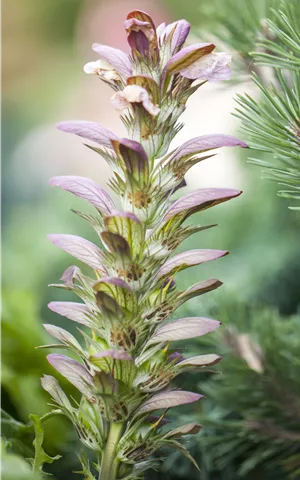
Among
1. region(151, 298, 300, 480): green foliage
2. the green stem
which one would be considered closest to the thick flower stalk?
the green stem

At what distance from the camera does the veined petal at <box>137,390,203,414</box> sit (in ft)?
0.67

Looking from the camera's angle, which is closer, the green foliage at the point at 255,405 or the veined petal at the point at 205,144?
the veined petal at the point at 205,144

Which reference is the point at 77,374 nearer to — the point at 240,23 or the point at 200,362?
the point at 200,362

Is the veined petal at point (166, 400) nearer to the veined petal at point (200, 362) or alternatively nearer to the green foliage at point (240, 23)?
the veined petal at point (200, 362)

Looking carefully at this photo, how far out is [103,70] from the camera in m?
0.22

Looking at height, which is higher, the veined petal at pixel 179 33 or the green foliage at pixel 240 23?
the green foliage at pixel 240 23

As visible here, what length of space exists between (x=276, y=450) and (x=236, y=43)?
234 mm

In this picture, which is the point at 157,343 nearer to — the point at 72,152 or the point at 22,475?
the point at 22,475

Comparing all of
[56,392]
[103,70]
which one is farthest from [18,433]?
[103,70]

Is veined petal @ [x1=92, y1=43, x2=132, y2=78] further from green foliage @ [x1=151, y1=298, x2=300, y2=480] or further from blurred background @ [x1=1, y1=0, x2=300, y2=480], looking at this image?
green foliage @ [x1=151, y1=298, x2=300, y2=480]

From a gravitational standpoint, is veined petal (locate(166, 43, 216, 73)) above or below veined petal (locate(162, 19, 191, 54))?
below

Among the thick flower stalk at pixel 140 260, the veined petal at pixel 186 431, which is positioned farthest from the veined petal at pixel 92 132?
the veined petal at pixel 186 431

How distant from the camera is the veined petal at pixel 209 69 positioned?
20 centimetres

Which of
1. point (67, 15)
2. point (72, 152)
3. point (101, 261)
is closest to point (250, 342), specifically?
point (101, 261)
